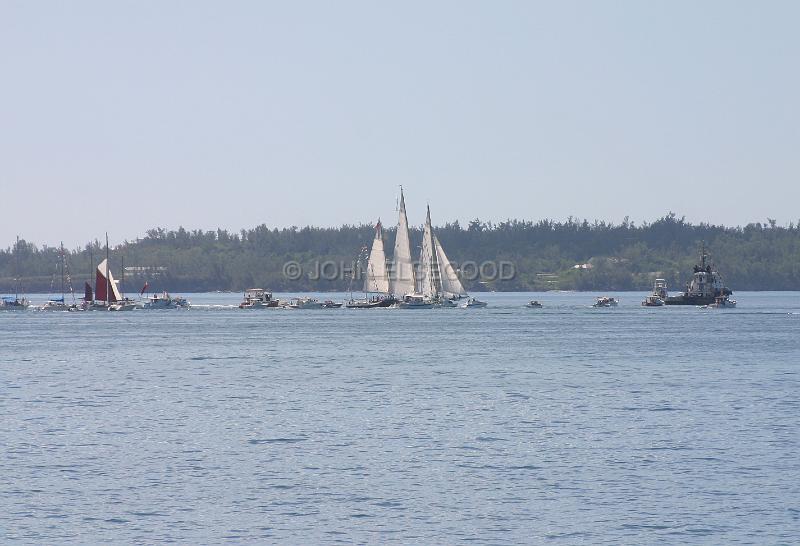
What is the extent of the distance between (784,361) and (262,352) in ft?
142

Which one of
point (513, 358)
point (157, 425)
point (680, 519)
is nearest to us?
point (680, 519)

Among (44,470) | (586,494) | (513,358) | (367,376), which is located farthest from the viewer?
(513,358)

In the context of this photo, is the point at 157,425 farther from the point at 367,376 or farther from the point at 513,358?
the point at 513,358

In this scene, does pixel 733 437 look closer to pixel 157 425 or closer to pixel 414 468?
pixel 414 468

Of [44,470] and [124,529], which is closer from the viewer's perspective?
[124,529]

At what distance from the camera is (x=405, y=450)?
4606cm

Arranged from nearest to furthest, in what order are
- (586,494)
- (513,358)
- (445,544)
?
1. (445,544)
2. (586,494)
3. (513,358)

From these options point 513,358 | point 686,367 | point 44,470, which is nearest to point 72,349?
point 513,358

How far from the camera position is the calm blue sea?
33.8m

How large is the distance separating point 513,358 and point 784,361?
19.6 meters

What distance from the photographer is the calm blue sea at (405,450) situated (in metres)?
33.8

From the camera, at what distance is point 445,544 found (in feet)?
104

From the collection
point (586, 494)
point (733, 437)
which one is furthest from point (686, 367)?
point (586, 494)

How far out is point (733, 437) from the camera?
48281mm
